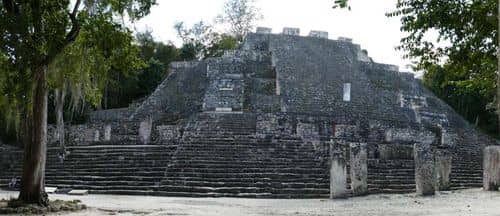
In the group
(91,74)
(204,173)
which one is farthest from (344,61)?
(91,74)

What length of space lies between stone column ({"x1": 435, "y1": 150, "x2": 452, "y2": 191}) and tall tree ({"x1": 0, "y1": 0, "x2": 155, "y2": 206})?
8539 millimetres

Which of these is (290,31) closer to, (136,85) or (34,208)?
(136,85)

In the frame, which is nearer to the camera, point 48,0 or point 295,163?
point 48,0

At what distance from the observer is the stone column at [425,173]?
12445 mm

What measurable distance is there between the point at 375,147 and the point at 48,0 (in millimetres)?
11219

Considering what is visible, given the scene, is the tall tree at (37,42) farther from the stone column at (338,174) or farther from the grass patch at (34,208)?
the stone column at (338,174)

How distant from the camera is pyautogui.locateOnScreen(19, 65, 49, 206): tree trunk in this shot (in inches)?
378

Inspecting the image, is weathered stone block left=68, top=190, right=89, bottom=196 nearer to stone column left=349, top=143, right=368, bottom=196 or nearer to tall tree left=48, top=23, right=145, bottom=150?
tall tree left=48, top=23, right=145, bottom=150

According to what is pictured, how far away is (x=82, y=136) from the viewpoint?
21062 mm

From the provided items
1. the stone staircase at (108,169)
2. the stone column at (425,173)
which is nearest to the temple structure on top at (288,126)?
the stone staircase at (108,169)

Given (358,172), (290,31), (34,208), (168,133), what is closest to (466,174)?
(358,172)

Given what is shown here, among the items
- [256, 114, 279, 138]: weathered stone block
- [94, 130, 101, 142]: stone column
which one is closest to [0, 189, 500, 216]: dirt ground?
[256, 114, 279, 138]: weathered stone block

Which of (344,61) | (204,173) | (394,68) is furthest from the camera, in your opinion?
(394,68)

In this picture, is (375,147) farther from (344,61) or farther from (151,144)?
(344,61)
